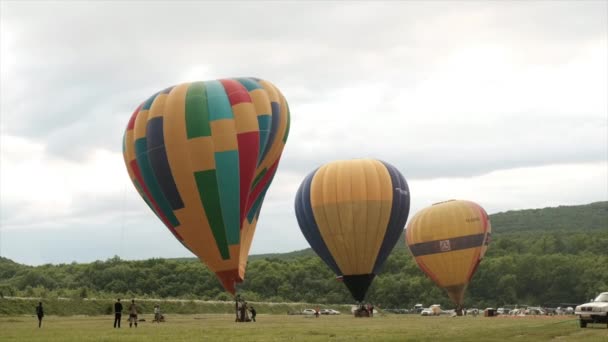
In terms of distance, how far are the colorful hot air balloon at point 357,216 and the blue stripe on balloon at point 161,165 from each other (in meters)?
17.9

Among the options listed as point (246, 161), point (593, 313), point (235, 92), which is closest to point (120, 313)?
point (246, 161)

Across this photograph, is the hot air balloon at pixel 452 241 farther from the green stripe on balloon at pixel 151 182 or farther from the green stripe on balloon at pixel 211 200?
the green stripe on balloon at pixel 151 182

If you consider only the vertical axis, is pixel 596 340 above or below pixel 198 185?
below

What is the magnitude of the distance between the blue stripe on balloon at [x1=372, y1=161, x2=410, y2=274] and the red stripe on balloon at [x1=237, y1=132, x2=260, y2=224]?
16.9 meters

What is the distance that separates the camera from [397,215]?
61000 mm

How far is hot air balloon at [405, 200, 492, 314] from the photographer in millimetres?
66750

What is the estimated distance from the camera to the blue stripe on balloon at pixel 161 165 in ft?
147

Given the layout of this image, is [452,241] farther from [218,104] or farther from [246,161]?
[218,104]

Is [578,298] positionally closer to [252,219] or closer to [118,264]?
[118,264]

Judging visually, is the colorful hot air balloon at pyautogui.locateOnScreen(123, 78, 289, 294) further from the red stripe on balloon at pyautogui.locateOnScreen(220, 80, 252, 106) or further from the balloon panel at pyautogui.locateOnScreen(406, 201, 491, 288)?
the balloon panel at pyautogui.locateOnScreen(406, 201, 491, 288)

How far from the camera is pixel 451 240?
6662 centimetres

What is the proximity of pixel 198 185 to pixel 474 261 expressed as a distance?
1215 inches

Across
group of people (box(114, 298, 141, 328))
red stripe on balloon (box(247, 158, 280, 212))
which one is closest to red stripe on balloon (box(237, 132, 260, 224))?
red stripe on balloon (box(247, 158, 280, 212))

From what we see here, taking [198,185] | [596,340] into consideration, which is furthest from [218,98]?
[596,340]
